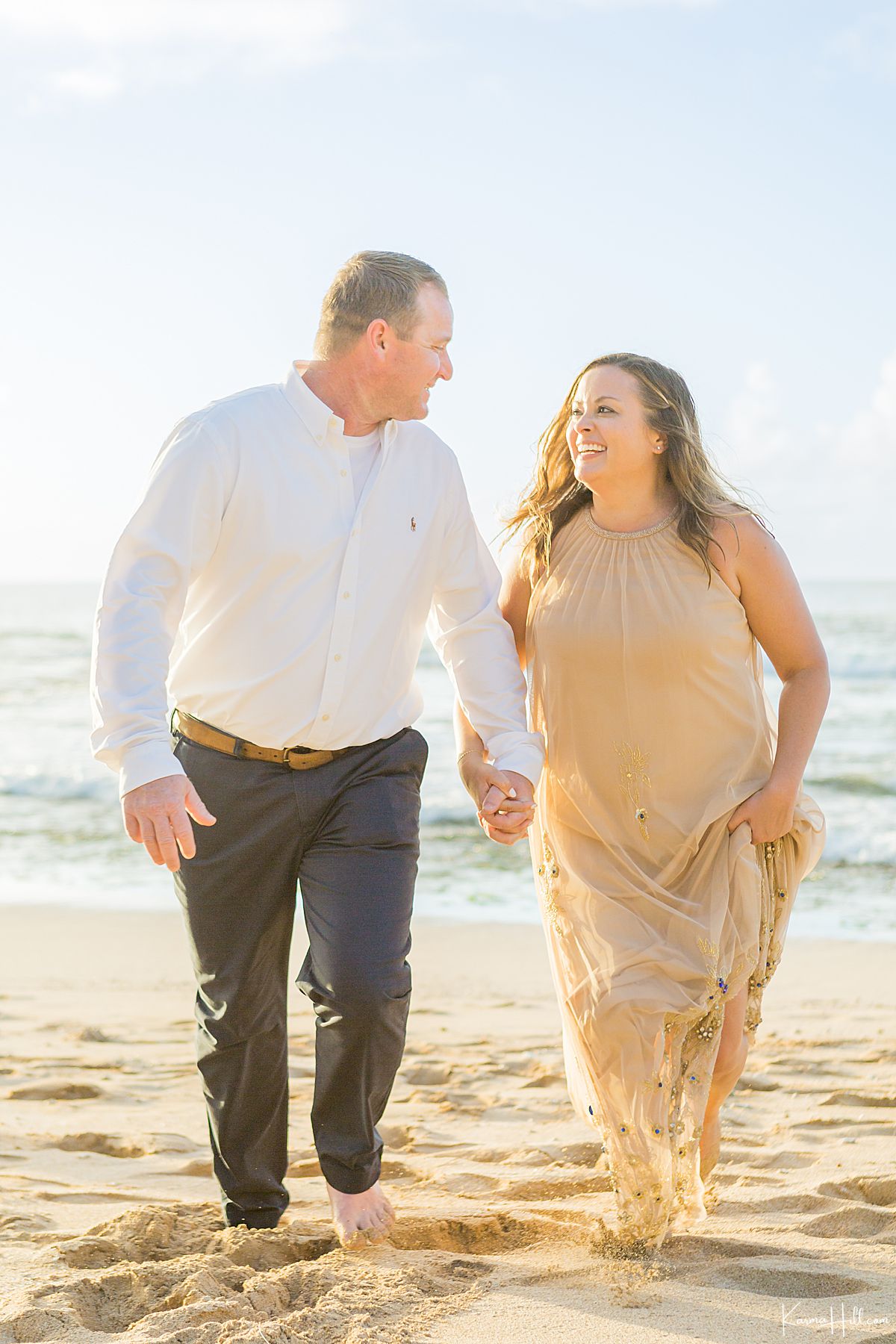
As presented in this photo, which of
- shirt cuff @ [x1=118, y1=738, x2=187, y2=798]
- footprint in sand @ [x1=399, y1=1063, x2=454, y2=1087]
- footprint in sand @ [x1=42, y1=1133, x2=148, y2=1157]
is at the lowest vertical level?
footprint in sand @ [x1=399, y1=1063, x2=454, y2=1087]

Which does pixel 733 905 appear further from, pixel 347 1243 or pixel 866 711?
pixel 866 711

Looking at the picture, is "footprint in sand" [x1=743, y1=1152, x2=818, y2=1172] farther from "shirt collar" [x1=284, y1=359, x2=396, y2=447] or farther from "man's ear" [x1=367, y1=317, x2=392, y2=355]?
"man's ear" [x1=367, y1=317, x2=392, y2=355]

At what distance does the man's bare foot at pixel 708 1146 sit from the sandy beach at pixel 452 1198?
0.11m

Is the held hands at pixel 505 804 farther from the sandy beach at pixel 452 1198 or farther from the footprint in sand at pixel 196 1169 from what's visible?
the footprint in sand at pixel 196 1169

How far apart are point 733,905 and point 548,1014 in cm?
279

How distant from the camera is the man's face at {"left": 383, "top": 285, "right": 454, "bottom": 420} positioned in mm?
3420

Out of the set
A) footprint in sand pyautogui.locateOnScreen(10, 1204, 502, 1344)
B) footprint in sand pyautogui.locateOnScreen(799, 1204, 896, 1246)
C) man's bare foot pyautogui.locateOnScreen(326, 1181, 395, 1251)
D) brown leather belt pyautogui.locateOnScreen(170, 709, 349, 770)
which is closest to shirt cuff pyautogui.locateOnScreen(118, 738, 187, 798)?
brown leather belt pyautogui.locateOnScreen(170, 709, 349, 770)

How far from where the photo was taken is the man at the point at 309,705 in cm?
321

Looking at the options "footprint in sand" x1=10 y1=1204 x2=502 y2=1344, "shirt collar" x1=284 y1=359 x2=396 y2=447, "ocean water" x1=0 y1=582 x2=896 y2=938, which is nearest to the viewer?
"footprint in sand" x1=10 y1=1204 x2=502 y2=1344

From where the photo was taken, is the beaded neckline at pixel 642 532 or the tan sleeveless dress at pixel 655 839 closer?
the tan sleeveless dress at pixel 655 839

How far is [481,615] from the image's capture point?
11.9 feet

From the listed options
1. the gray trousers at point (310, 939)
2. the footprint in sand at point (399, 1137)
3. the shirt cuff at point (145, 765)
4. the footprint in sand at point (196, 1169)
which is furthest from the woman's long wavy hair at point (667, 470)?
the footprint in sand at point (196, 1169)

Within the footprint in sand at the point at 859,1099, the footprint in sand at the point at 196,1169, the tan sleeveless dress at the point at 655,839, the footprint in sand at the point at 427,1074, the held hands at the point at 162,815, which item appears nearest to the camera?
the held hands at the point at 162,815

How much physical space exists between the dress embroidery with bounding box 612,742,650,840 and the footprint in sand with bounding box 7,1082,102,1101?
2378 mm
